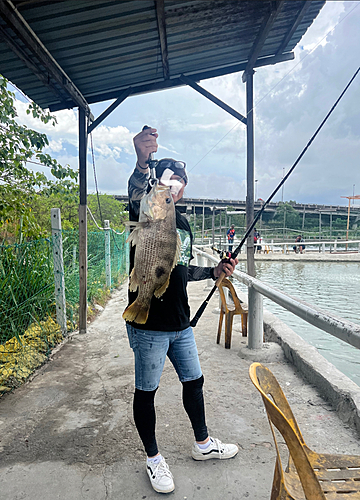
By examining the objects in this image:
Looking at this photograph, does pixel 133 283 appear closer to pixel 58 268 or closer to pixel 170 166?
pixel 170 166

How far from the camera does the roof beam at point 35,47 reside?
2367 mm

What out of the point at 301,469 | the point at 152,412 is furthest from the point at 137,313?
the point at 301,469

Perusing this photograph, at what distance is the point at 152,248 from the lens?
1.59m

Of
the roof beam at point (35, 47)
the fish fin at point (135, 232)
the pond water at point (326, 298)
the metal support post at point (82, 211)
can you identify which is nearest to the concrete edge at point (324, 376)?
the pond water at point (326, 298)

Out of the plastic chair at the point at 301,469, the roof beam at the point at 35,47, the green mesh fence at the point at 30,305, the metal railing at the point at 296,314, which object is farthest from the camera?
the green mesh fence at the point at 30,305

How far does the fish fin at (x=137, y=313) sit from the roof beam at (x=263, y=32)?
2.35 meters

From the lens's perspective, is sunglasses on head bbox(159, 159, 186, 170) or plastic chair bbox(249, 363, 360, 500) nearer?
plastic chair bbox(249, 363, 360, 500)

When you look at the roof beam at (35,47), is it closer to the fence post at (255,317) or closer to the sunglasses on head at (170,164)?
the sunglasses on head at (170,164)

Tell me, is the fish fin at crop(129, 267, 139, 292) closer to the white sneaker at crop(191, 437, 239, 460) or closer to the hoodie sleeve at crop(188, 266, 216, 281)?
the hoodie sleeve at crop(188, 266, 216, 281)

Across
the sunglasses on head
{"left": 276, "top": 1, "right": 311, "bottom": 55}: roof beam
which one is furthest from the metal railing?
{"left": 276, "top": 1, "right": 311, "bottom": 55}: roof beam

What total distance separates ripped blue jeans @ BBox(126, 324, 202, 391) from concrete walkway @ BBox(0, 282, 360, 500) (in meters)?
0.57

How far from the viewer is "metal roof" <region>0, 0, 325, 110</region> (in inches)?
100

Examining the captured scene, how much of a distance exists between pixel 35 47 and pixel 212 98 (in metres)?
1.96

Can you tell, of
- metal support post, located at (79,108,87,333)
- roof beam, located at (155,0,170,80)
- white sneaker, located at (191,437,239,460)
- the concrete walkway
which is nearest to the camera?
the concrete walkway
